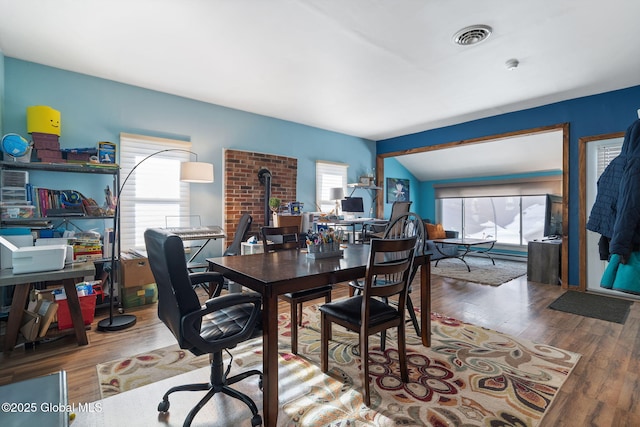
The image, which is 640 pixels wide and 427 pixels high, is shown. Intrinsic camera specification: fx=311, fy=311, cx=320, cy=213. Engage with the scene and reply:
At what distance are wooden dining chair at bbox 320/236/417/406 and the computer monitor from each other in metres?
3.99

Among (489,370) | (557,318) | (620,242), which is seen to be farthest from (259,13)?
(557,318)

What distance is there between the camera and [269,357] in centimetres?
158

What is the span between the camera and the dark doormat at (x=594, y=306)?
3.34 meters

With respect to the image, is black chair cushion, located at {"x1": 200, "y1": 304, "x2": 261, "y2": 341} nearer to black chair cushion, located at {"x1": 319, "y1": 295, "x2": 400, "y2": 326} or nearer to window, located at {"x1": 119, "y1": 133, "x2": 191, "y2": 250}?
black chair cushion, located at {"x1": 319, "y1": 295, "x2": 400, "y2": 326}

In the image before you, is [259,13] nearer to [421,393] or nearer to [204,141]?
[204,141]

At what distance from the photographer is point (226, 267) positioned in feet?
6.39

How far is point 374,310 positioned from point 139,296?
2923mm

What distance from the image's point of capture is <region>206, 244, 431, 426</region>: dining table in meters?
1.59

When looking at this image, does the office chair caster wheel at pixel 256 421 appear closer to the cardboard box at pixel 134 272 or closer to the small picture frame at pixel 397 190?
the cardboard box at pixel 134 272

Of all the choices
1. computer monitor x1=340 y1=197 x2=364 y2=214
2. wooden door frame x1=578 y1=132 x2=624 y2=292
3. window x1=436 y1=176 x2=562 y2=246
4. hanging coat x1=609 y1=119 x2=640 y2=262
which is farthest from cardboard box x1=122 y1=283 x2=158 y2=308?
window x1=436 y1=176 x2=562 y2=246

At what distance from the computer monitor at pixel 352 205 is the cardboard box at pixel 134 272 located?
142 inches

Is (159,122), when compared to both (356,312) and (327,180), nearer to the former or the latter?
(327,180)

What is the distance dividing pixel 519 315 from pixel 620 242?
226cm

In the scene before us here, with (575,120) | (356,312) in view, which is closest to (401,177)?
(575,120)
